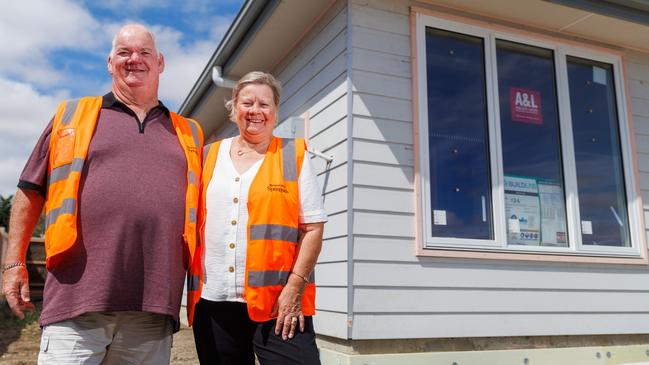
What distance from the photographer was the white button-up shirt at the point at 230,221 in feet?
5.92

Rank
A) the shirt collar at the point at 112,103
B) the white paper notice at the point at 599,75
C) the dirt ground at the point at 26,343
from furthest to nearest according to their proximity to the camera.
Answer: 1. the white paper notice at the point at 599,75
2. the dirt ground at the point at 26,343
3. the shirt collar at the point at 112,103

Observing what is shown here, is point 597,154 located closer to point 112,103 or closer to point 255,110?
point 255,110

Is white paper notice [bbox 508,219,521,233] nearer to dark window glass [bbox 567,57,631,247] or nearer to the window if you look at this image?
the window

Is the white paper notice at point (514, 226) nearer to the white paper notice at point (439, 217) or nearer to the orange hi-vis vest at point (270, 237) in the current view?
the white paper notice at point (439, 217)

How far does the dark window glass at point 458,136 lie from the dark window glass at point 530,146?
0.20 m

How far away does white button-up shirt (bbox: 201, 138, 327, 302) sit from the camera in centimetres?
180

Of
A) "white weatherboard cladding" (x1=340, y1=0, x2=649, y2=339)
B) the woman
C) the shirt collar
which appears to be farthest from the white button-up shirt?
"white weatherboard cladding" (x1=340, y1=0, x2=649, y2=339)

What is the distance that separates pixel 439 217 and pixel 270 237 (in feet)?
7.57

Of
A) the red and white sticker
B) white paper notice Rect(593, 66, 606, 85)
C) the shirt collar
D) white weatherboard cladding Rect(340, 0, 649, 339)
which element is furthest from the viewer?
white paper notice Rect(593, 66, 606, 85)

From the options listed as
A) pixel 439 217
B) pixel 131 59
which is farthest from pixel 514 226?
pixel 131 59

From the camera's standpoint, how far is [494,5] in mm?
4090

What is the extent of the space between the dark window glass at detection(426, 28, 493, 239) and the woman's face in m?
2.17

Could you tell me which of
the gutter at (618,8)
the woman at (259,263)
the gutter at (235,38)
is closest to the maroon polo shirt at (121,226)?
the woman at (259,263)

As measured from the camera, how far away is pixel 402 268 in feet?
12.0
